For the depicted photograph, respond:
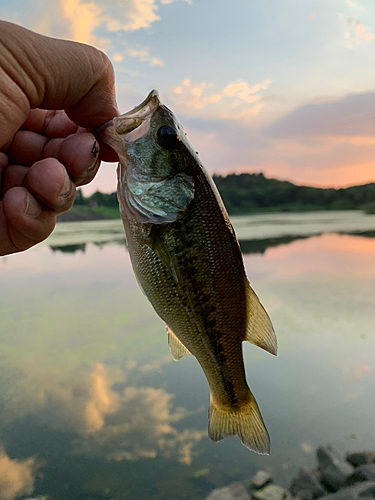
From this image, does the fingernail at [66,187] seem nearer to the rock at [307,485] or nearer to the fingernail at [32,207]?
the fingernail at [32,207]

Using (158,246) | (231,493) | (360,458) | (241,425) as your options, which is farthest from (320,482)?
(158,246)

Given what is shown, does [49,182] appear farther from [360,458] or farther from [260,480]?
[360,458]

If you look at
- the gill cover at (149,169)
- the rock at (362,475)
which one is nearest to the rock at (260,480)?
the rock at (362,475)

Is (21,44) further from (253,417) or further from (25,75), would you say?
(253,417)

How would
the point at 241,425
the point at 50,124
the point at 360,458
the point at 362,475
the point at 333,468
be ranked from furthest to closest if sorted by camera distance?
the point at 360,458
the point at 333,468
the point at 362,475
the point at 50,124
the point at 241,425

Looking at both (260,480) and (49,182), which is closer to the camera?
(49,182)

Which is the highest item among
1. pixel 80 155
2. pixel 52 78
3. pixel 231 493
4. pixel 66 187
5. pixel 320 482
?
pixel 52 78

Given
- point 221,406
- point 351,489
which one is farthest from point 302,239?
point 221,406
